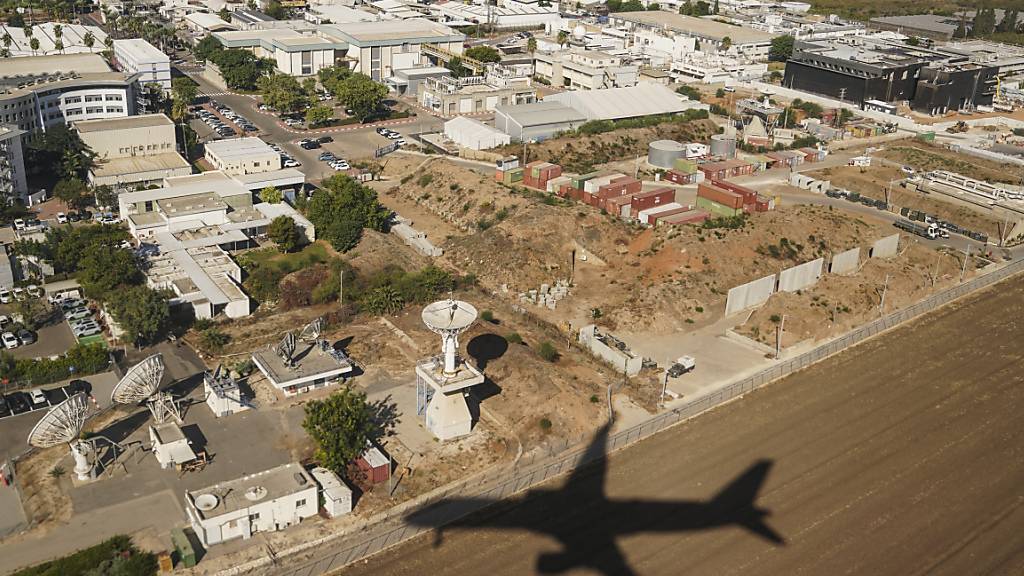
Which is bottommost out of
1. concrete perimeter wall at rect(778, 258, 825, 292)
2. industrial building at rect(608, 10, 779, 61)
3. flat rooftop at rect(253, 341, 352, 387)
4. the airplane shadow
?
the airplane shadow

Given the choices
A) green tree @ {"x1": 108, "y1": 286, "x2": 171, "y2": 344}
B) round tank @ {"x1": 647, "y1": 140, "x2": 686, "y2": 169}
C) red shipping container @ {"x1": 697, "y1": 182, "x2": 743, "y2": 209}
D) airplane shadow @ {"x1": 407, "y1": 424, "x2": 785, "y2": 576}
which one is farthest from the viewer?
round tank @ {"x1": 647, "y1": 140, "x2": 686, "y2": 169}

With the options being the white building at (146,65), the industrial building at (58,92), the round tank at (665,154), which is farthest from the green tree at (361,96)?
the round tank at (665,154)

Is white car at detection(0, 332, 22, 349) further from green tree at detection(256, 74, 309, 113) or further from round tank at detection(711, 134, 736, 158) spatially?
round tank at detection(711, 134, 736, 158)

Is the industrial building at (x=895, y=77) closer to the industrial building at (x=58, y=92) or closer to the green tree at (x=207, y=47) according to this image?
the green tree at (x=207, y=47)

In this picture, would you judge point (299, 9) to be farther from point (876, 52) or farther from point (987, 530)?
point (987, 530)

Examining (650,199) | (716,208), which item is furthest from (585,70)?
(650,199)

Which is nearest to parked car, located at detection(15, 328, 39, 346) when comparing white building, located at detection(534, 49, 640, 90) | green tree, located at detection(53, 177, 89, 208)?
green tree, located at detection(53, 177, 89, 208)
